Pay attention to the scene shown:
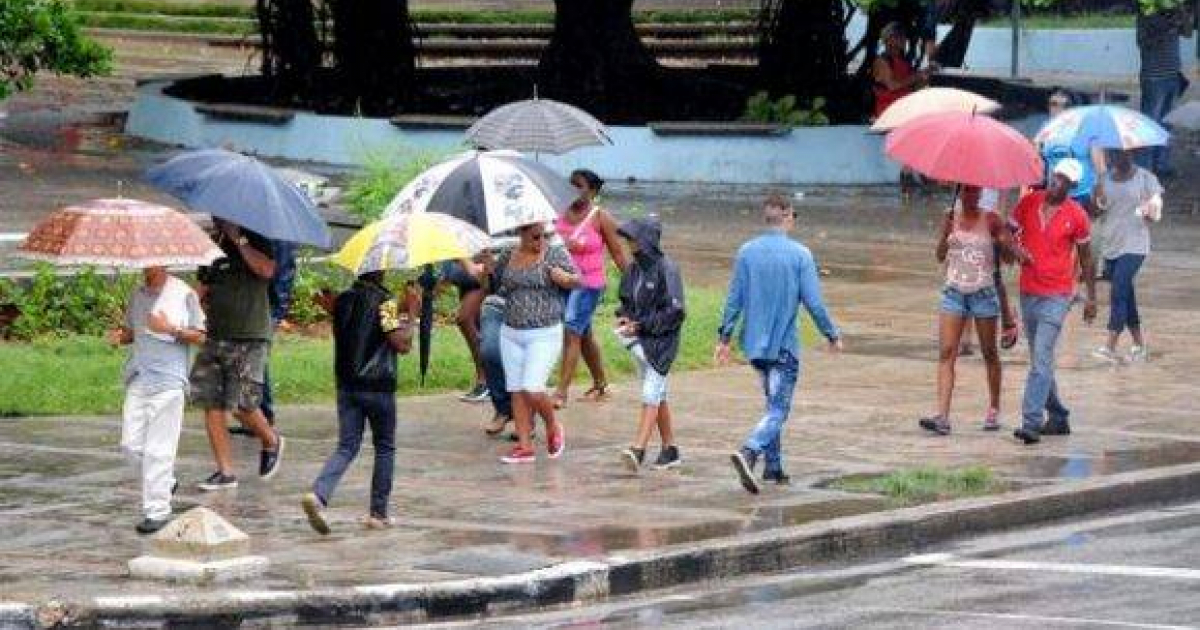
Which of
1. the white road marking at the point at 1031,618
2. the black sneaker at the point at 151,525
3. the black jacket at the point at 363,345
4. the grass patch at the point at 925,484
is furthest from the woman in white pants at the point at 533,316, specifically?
the white road marking at the point at 1031,618

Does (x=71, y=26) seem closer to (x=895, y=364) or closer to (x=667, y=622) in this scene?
(x=895, y=364)

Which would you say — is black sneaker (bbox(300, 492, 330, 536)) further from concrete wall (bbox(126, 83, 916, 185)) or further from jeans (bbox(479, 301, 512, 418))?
concrete wall (bbox(126, 83, 916, 185))

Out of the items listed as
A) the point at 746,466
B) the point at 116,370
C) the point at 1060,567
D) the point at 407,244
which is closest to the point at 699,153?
the point at 116,370

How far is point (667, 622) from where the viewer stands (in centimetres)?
1200

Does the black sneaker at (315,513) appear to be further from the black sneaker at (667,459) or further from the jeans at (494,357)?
the jeans at (494,357)

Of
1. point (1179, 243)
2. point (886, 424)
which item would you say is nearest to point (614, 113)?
point (1179, 243)

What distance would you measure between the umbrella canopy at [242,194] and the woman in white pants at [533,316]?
4.88 ft

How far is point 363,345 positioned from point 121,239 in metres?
1.25

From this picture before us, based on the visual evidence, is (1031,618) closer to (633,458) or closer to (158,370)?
(633,458)

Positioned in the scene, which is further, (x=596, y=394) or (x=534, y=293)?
(x=596, y=394)

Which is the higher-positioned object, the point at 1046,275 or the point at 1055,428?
the point at 1046,275

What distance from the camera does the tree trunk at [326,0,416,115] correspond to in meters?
35.2

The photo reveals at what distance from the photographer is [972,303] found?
1684 cm

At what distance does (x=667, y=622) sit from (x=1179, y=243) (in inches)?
639
